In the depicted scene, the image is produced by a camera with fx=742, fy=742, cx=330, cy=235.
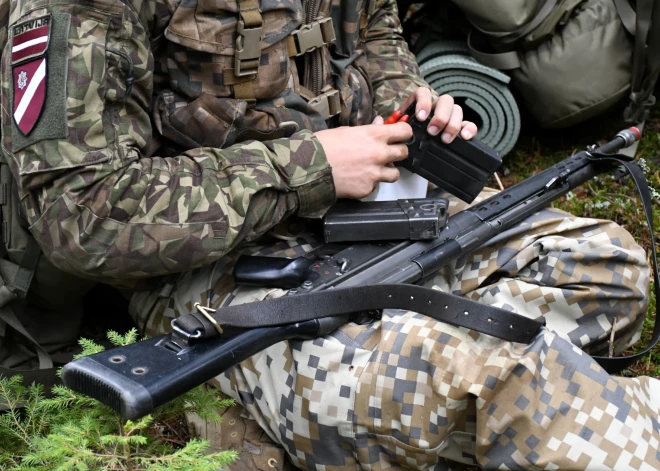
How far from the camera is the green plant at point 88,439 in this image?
63.5 inches

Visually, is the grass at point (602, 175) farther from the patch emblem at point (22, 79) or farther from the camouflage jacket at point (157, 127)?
the patch emblem at point (22, 79)

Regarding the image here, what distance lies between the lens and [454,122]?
97.3 inches

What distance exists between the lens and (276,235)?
2.42m

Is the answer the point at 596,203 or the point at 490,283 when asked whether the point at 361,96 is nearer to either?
the point at 490,283

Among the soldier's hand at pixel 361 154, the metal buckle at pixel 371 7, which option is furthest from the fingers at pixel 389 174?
the metal buckle at pixel 371 7

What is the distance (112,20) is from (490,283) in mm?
1475

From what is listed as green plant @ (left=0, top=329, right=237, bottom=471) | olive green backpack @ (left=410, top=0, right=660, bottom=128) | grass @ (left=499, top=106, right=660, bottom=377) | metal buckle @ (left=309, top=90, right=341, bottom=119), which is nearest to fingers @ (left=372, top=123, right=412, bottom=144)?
metal buckle @ (left=309, top=90, right=341, bottom=119)

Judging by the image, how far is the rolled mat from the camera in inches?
138

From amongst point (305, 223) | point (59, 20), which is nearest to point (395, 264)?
point (305, 223)

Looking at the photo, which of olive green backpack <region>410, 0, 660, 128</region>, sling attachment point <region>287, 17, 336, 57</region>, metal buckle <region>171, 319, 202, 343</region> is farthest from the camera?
olive green backpack <region>410, 0, 660, 128</region>

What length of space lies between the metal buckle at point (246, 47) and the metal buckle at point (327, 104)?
0.35m

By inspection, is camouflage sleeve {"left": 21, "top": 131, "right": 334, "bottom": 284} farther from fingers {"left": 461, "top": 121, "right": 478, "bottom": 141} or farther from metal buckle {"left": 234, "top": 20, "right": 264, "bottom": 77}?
fingers {"left": 461, "top": 121, "right": 478, "bottom": 141}

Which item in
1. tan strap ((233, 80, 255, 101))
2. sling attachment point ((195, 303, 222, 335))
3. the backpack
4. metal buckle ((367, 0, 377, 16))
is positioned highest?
metal buckle ((367, 0, 377, 16))

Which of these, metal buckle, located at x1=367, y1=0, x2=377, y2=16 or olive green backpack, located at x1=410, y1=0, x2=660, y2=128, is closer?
metal buckle, located at x1=367, y1=0, x2=377, y2=16
